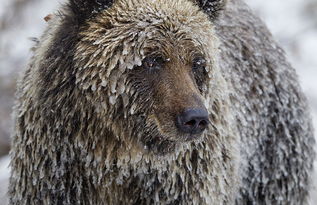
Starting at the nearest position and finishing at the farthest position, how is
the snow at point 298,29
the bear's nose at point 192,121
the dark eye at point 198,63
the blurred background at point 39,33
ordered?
the bear's nose at point 192,121 → the dark eye at point 198,63 → the blurred background at point 39,33 → the snow at point 298,29

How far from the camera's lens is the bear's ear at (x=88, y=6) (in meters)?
4.46

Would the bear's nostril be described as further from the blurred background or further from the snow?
the snow

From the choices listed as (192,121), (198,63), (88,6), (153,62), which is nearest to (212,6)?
(198,63)

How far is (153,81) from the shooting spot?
445 centimetres

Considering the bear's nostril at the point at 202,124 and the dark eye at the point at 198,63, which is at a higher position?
the dark eye at the point at 198,63

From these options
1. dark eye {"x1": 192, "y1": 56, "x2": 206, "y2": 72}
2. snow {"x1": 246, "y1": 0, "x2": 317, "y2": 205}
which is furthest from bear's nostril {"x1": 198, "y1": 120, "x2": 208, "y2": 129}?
snow {"x1": 246, "y1": 0, "x2": 317, "y2": 205}

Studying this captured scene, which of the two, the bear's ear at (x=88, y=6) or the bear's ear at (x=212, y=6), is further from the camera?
the bear's ear at (x=212, y=6)

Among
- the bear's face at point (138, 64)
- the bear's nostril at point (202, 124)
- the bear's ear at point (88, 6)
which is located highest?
the bear's ear at point (88, 6)

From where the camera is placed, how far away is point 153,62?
4.46m

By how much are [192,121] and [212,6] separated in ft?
3.54

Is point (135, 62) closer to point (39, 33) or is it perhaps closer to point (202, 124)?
point (202, 124)

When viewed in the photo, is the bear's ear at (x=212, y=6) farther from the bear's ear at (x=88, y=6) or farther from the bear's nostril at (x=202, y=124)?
the bear's nostril at (x=202, y=124)

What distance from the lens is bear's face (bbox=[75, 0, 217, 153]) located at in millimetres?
4430

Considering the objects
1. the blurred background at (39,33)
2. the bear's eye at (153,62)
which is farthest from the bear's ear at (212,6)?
the blurred background at (39,33)
